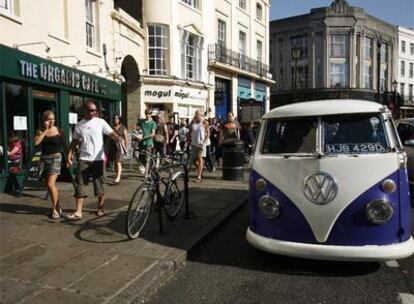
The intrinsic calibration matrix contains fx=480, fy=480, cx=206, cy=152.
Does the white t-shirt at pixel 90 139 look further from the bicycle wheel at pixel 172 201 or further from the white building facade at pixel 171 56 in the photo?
the white building facade at pixel 171 56

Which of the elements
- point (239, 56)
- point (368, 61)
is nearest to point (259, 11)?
point (239, 56)

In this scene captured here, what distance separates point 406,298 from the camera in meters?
4.50

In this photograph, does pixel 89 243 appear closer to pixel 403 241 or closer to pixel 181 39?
pixel 403 241

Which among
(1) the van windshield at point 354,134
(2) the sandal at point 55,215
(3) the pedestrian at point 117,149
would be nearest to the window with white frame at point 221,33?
(3) the pedestrian at point 117,149

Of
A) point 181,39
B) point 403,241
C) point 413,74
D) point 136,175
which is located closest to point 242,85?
point 181,39

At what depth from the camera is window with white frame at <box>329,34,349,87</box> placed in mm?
52656

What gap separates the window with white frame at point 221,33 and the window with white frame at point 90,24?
15.0m

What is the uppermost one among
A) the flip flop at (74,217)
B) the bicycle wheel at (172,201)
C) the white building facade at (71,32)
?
the white building facade at (71,32)

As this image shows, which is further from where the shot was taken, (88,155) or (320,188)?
(88,155)

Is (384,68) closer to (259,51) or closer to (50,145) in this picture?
(259,51)

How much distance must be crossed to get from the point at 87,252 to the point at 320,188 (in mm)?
2744

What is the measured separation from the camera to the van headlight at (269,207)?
17.0ft

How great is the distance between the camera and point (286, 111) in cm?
573

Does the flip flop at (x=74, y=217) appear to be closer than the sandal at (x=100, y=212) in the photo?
Yes
